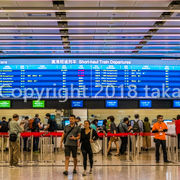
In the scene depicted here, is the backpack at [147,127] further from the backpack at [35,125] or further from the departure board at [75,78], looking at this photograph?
the backpack at [35,125]

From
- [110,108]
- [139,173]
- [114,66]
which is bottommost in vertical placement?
[139,173]

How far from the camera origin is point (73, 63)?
17.2 m

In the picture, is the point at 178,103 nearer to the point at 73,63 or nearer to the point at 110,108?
the point at 110,108

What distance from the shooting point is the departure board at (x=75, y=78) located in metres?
17.1

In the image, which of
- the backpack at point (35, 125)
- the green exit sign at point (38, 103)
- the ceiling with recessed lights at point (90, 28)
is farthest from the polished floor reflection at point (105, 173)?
the green exit sign at point (38, 103)

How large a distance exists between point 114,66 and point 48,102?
3.25 metres

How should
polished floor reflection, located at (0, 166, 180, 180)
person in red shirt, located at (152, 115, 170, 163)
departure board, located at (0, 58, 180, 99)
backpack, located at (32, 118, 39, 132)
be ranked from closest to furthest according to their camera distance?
polished floor reflection, located at (0, 166, 180, 180) < person in red shirt, located at (152, 115, 170, 163) < backpack, located at (32, 118, 39, 132) < departure board, located at (0, 58, 180, 99)

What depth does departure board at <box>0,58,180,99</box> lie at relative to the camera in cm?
1714

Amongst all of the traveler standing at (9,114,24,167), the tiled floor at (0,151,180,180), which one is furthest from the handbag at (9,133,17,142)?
the tiled floor at (0,151,180,180)

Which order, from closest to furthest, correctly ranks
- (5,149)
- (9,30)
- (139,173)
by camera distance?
1. (139,173)
2. (9,30)
3. (5,149)

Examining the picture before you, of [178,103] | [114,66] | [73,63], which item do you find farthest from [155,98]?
[73,63]

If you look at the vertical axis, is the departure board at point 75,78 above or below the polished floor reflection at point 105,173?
above

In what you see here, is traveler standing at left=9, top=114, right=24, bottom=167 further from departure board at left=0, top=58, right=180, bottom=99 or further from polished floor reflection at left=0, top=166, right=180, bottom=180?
departure board at left=0, top=58, right=180, bottom=99

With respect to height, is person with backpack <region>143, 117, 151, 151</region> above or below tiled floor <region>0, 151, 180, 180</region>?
above
